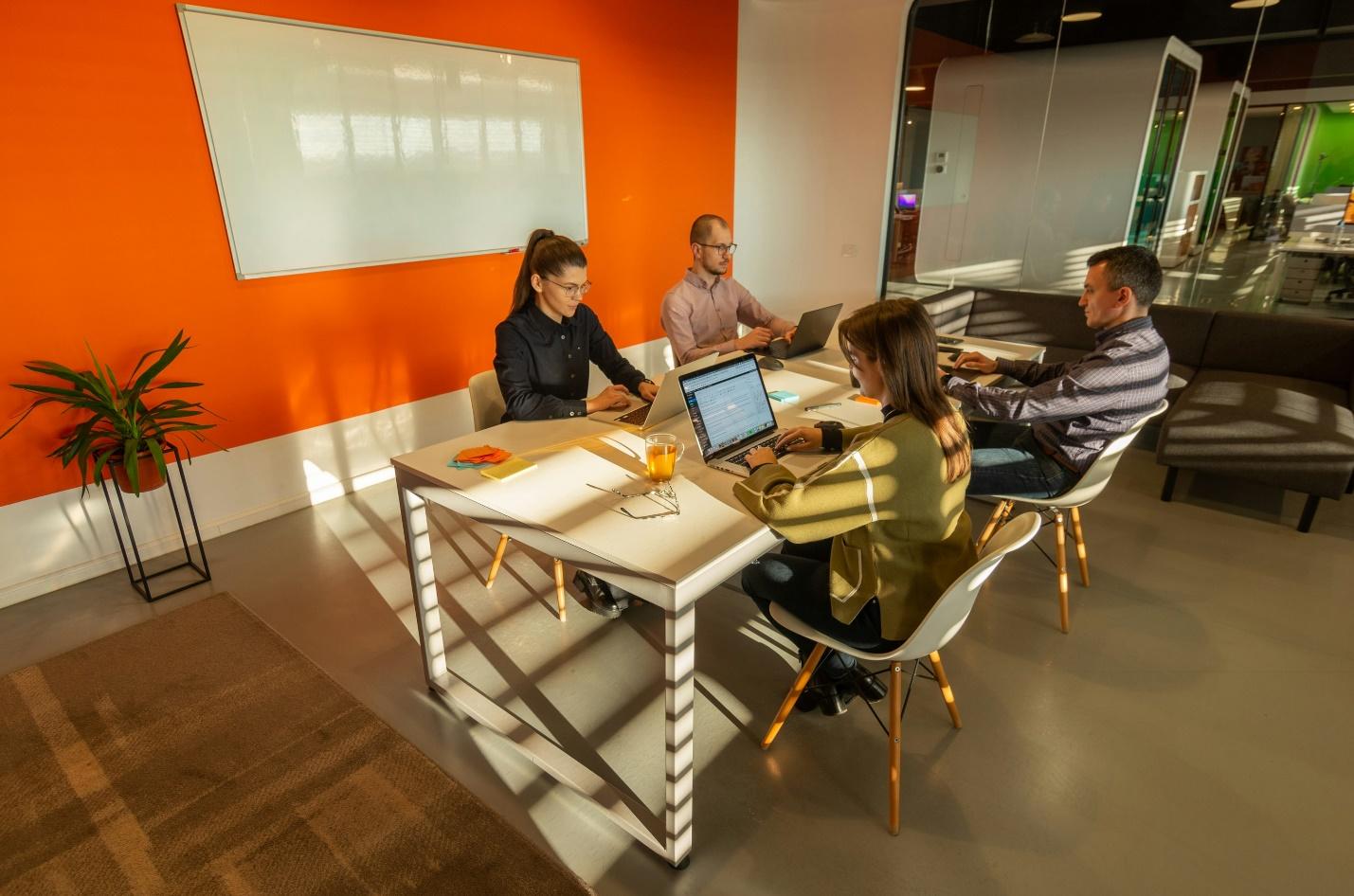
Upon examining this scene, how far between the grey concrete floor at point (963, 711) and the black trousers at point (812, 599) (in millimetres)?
400

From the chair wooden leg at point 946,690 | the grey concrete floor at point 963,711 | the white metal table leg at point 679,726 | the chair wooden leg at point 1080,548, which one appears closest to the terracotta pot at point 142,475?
the grey concrete floor at point 963,711

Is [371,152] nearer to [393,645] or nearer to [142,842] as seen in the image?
[393,645]

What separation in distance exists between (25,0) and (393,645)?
2510 mm

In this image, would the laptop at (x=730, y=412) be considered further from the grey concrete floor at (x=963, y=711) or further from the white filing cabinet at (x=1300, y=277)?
the white filing cabinet at (x=1300, y=277)

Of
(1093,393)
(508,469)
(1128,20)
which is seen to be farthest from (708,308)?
(1128,20)

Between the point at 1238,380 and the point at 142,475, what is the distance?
17.6 feet

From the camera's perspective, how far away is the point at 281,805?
6.24 ft

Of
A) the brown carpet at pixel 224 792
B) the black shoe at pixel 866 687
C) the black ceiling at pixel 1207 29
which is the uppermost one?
the black ceiling at pixel 1207 29

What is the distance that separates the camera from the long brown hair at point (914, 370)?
1.65 metres

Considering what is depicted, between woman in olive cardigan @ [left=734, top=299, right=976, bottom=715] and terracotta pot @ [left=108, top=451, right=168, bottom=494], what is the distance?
2341mm

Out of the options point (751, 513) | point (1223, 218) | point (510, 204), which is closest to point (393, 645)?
point (751, 513)

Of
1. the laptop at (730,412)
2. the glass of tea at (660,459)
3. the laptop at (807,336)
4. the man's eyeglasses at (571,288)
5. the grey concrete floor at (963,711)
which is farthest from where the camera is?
the laptop at (807,336)

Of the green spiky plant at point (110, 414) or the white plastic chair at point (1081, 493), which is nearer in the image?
the white plastic chair at point (1081, 493)

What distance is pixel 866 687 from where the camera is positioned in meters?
2.26
